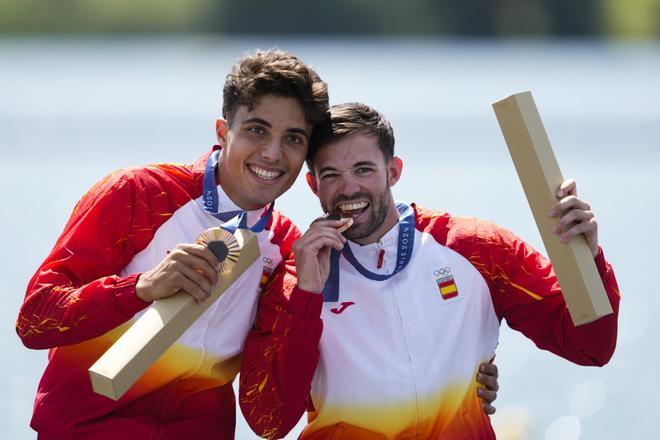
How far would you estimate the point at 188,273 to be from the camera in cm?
365

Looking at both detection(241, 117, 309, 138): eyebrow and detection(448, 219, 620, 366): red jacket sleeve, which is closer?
detection(448, 219, 620, 366): red jacket sleeve

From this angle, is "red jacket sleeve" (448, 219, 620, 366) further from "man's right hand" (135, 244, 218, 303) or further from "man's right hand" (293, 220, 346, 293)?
"man's right hand" (135, 244, 218, 303)

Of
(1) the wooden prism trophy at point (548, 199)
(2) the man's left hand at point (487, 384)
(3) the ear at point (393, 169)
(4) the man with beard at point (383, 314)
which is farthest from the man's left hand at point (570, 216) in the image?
(3) the ear at point (393, 169)

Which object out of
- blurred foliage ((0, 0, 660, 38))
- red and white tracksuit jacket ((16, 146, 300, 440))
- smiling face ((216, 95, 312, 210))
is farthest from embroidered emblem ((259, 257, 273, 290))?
blurred foliage ((0, 0, 660, 38))

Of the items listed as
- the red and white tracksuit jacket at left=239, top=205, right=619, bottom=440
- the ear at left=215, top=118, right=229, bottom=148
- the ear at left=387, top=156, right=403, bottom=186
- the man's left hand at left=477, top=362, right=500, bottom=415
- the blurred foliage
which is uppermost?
the blurred foliage

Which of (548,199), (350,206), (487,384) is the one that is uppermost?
(350,206)

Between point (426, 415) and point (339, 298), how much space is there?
0.52m

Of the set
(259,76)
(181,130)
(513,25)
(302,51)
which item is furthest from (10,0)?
(259,76)

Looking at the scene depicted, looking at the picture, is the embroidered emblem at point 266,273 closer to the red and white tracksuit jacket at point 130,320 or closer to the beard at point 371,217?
the red and white tracksuit jacket at point 130,320

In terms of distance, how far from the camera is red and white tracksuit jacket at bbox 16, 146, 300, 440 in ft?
13.6

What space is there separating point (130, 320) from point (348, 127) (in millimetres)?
1061

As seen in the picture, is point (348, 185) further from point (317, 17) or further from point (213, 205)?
point (317, 17)

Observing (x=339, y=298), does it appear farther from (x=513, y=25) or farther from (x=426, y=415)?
(x=513, y=25)

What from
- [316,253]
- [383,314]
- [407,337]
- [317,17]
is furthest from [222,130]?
[317,17]
